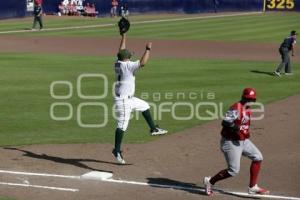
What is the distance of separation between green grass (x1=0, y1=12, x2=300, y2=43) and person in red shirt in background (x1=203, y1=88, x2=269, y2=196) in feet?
87.4

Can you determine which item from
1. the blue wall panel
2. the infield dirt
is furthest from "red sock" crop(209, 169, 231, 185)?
the blue wall panel

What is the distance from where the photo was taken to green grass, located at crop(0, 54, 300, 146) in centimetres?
1249

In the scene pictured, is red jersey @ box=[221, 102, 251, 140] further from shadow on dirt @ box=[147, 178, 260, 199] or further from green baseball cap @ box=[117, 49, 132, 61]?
green baseball cap @ box=[117, 49, 132, 61]

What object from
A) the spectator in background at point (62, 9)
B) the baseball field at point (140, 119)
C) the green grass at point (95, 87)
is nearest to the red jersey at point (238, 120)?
the baseball field at point (140, 119)

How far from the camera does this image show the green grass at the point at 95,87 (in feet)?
41.0

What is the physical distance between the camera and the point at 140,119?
14.1m

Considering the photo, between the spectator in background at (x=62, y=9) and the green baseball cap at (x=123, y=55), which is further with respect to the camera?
the spectator in background at (x=62, y=9)

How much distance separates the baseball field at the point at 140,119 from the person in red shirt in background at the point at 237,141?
27cm

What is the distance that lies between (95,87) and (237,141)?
10484 millimetres

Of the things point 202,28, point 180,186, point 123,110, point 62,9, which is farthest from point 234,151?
point 62,9

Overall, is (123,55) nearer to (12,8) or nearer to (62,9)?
(12,8)

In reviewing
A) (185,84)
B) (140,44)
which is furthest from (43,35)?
(185,84)

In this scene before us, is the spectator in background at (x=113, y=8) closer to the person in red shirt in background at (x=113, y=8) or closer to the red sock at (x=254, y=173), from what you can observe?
the person in red shirt in background at (x=113, y=8)

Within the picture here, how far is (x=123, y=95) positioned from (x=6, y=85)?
9.45 meters
